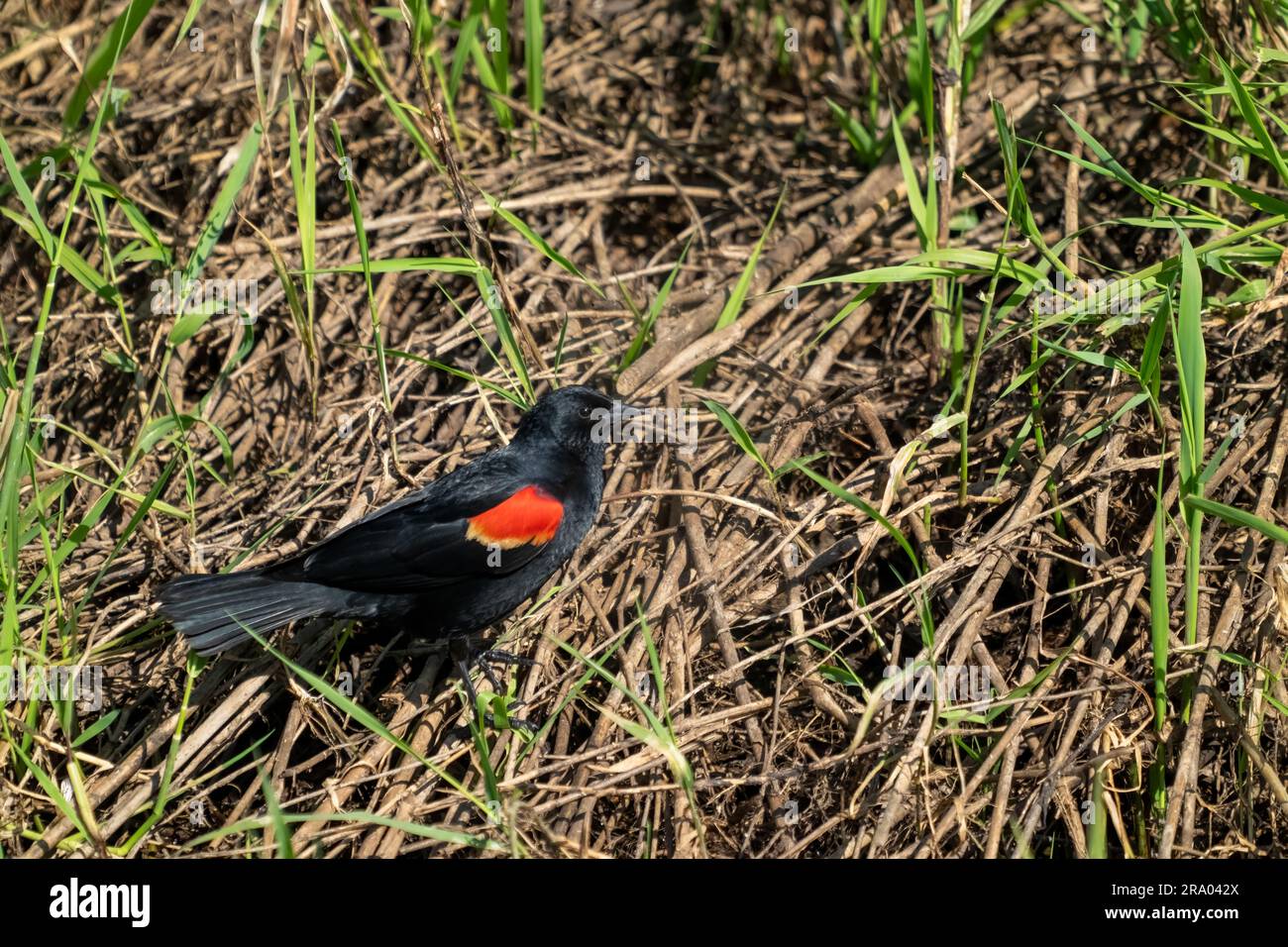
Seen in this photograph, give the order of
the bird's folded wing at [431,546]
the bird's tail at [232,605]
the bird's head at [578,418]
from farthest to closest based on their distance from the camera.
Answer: the bird's head at [578,418] → the bird's folded wing at [431,546] → the bird's tail at [232,605]

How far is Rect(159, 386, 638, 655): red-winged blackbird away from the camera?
3.77 meters

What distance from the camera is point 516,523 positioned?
156 inches

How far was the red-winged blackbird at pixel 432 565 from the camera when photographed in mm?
3766

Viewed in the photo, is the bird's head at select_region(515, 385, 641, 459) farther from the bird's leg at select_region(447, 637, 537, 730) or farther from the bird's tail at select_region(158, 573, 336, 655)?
the bird's tail at select_region(158, 573, 336, 655)

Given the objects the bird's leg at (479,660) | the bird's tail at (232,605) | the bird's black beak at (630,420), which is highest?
the bird's black beak at (630,420)

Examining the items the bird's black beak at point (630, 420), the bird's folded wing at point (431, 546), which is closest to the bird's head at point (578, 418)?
the bird's black beak at point (630, 420)

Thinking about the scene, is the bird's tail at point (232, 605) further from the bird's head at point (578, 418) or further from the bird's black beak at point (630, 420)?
the bird's black beak at point (630, 420)

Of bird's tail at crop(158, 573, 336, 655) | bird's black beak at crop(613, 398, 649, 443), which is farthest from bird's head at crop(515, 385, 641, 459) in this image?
bird's tail at crop(158, 573, 336, 655)

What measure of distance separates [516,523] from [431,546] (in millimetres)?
295

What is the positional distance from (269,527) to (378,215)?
1.84 meters

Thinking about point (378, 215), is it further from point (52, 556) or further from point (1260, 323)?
point (1260, 323)

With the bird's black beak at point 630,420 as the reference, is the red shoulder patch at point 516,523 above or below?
below

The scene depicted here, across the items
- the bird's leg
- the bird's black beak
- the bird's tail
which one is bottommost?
the bird's leg
